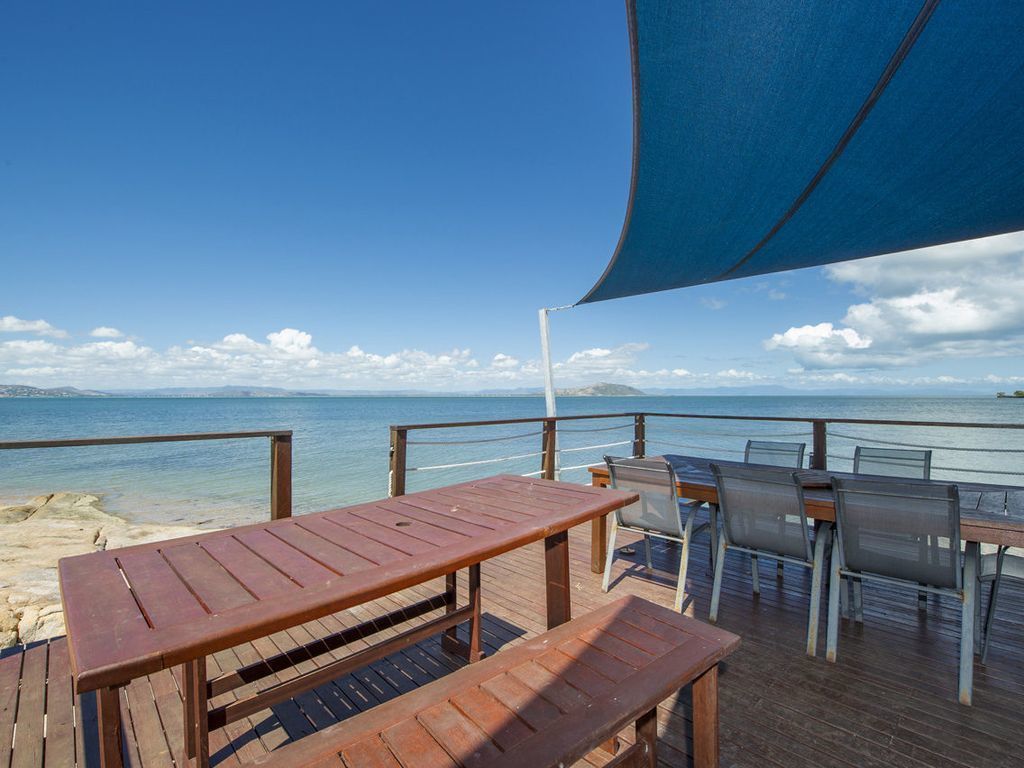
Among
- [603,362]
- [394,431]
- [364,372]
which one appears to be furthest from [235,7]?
[364,372]

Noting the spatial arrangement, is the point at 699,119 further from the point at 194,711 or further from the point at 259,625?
the point at 194,711

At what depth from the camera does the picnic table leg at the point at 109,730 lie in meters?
0.93

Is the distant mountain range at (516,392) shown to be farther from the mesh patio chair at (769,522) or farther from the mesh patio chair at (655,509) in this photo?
the mesh patio chair at (769,522)

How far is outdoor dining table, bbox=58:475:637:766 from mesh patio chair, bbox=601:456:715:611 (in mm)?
741

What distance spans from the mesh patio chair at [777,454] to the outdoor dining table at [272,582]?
2246 millimetres

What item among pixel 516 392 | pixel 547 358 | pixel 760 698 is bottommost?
pixel 516 392

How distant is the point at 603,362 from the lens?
44.5 meters

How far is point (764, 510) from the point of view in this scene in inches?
88.4

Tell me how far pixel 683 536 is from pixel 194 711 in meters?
2.15

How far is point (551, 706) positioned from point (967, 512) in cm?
207

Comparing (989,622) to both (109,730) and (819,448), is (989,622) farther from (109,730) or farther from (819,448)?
(109,730)

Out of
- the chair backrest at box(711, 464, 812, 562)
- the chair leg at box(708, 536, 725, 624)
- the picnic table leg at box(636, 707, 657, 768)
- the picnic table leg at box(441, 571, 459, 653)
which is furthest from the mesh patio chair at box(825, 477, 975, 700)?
the picnic table leg at box(441, 571, 459, 653)

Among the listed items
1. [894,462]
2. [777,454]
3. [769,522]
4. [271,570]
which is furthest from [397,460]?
[894,462]

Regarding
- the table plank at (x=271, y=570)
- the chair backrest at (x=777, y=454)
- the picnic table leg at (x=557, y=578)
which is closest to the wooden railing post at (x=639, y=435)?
the chair backrest at (x=777, y=454)
